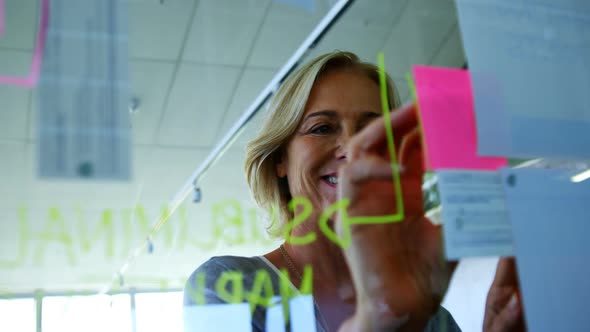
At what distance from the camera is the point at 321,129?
52 centimetres

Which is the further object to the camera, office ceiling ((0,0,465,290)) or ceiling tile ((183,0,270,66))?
ceiling tile ((183,0,270,66))

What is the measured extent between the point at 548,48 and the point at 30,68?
1.52ft

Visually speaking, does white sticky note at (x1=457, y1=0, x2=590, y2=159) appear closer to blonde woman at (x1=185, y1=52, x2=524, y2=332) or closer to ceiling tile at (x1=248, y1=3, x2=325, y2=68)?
blonde woman at (x1=185, y1=52, x2=524, y2=332)

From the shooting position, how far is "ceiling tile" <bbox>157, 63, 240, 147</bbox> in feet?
2.49

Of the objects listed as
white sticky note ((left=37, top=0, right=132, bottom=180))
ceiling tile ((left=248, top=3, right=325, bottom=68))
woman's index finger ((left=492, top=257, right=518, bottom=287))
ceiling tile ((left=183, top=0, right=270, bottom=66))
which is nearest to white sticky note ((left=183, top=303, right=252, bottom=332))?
white sticky note ((left=37, top=0, right=132, bottom=180))

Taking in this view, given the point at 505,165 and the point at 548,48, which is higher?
the point at 548,48

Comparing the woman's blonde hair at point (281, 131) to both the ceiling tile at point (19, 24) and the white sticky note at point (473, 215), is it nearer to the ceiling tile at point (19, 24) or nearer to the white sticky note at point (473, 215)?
the white sticky note at point (473, 215)

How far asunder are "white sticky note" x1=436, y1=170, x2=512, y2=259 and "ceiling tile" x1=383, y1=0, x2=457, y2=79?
129 mm

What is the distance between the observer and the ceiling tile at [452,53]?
582 millimetres

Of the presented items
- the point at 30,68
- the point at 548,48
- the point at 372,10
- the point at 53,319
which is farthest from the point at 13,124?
the point at 372,10

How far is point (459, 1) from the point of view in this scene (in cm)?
57

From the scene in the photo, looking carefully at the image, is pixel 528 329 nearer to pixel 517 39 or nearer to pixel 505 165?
pixel 505 165

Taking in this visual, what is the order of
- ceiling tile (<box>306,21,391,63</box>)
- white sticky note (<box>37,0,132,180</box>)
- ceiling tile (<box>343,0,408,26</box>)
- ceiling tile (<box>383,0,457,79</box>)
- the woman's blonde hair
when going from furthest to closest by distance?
ceiling tile (<box>343,0,408,26</box>), ceiling tile (<box>306,21,391,63</box>), ceiling tile (<box>383,0,457,79</box>), the woman's blonde hair, white sticky note (<box>37,0,132,180</box>)

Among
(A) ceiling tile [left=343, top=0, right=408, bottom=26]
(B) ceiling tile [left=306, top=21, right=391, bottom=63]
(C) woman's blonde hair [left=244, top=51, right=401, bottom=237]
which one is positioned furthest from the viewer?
(A) ceiling tile [left=343, top=0, right=408, bottom=26]
